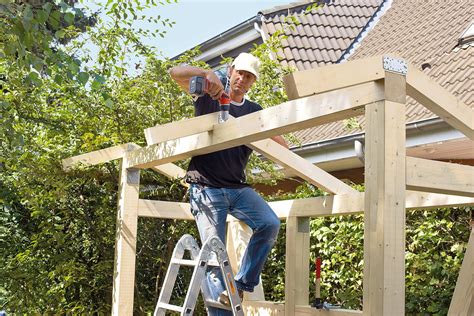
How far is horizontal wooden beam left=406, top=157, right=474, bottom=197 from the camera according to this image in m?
3.51

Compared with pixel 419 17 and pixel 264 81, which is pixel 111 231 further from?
pixel 419 17

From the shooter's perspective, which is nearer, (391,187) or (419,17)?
(391,187)

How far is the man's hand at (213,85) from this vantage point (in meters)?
4.29

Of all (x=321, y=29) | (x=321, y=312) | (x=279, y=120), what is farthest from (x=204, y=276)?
(x=321, y=29)

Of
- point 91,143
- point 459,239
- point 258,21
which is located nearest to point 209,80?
point 91,143

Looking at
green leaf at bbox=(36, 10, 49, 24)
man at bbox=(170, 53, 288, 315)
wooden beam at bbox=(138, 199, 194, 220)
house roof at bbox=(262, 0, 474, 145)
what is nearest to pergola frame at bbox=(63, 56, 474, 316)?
man at bbox=(170, 53, 288, 315)

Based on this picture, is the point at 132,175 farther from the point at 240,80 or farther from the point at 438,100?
the point at 438,100

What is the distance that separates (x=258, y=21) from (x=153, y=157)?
6.40m

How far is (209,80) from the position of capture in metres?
4.28

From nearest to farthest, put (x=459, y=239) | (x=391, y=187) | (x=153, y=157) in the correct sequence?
(x=391, y=187)
(x=153, y=157)
(x=459, y=239)

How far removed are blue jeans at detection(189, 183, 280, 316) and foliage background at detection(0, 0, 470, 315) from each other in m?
1.41

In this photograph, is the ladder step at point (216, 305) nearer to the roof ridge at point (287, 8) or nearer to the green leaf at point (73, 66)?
the green leaf at point (73, 66)

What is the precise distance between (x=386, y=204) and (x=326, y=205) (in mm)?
2024

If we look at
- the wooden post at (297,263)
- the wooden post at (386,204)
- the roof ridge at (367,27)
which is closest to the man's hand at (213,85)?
the wooden post at (386,204)
